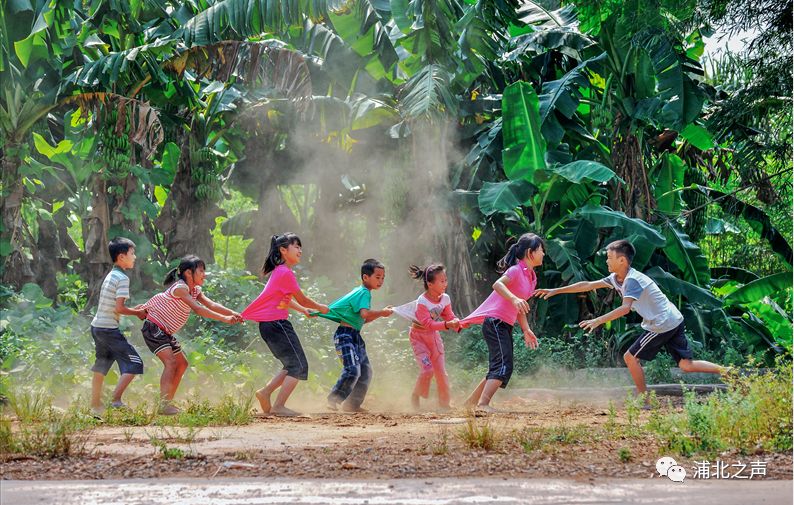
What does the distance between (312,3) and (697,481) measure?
27.4 feet

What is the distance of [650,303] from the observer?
8883mm

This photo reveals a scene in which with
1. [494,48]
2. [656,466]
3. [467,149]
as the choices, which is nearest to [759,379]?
[656,466]

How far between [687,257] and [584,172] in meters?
1.95

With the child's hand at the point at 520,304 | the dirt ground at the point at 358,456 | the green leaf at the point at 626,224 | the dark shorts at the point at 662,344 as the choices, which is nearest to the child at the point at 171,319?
the dirt ground at the point at 358,456

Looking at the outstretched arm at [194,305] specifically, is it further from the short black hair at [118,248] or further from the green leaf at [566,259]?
the green leaf at [566,259]

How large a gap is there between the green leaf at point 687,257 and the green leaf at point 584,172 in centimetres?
145

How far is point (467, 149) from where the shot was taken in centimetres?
1429

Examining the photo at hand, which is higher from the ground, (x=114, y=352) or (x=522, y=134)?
(x=522, y=134)

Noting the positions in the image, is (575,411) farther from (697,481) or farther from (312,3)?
(312,3)

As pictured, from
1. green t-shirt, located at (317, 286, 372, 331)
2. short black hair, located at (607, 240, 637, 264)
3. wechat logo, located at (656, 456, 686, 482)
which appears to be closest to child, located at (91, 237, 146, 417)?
green t-shirt, located at (317, 286, 372, 331)

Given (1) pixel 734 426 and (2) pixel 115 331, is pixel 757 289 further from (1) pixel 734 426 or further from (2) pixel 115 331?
(2) pixel 115 331

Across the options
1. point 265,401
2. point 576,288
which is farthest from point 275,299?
point 576,288

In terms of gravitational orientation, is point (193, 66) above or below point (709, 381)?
above

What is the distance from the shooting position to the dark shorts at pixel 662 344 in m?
8.91
